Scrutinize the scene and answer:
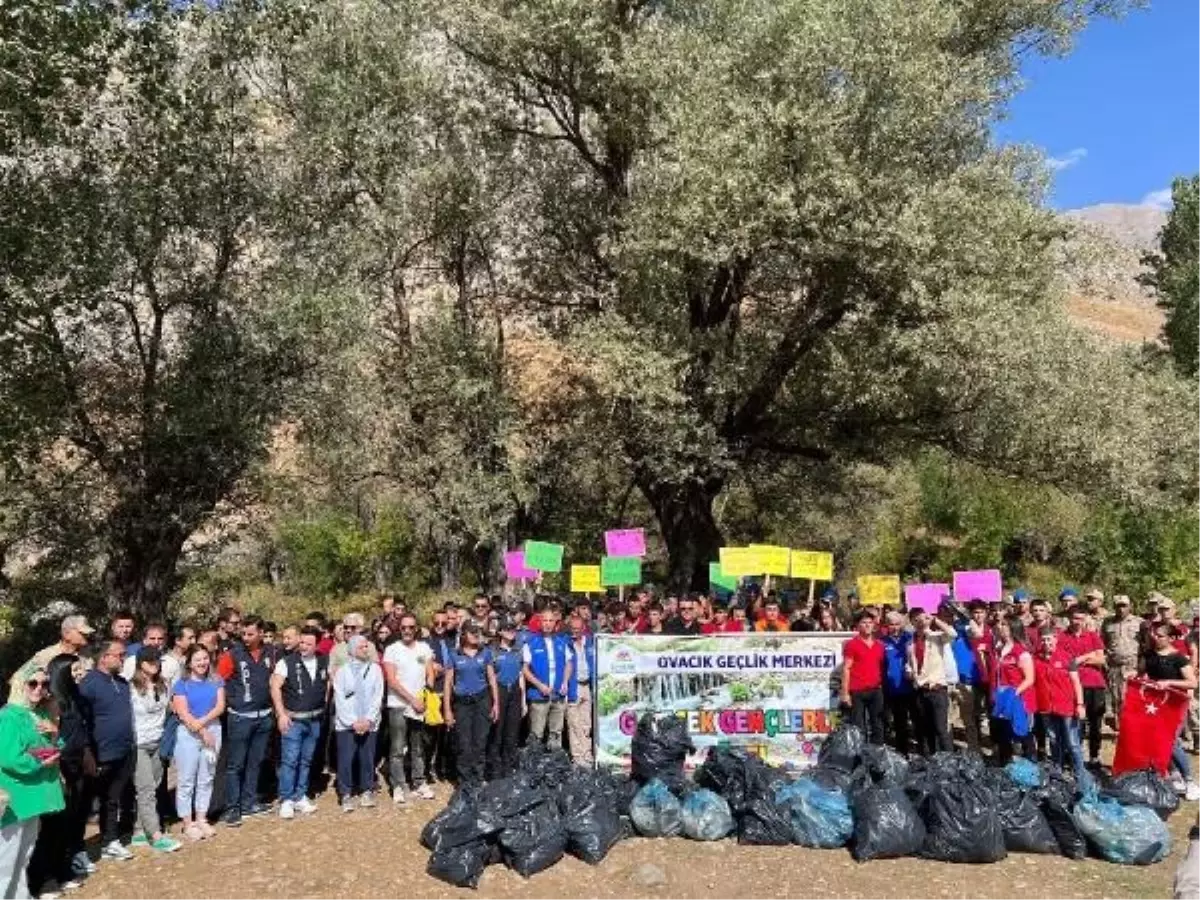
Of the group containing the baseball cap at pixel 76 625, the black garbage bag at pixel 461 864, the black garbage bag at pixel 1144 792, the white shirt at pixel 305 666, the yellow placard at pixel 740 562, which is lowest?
the black garbage bag at pixel 461 864

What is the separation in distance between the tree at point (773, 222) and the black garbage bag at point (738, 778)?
6.70 metres

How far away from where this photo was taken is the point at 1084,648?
10516 millimetres

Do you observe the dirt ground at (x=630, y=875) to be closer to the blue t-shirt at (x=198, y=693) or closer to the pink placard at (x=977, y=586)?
the blue t-shirt at (x=198, y=693)

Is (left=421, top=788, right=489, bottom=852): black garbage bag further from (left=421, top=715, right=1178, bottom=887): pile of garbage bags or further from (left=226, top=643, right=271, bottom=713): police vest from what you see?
(left=226, top=643, right=271, bottom=713): police vest

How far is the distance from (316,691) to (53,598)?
11.9 meters

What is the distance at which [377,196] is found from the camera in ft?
58.3

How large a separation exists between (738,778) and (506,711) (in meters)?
2.54

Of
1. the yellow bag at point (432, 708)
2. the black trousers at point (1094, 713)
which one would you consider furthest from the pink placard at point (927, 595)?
the yellow bag at point (432, 708)

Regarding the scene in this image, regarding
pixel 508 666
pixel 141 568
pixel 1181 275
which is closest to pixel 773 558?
pixel 508 666

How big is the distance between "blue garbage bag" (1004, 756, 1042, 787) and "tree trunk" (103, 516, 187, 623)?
37.2 ft

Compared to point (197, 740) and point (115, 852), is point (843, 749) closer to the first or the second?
point (197, 740)

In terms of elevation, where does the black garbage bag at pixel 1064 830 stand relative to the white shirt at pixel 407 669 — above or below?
below

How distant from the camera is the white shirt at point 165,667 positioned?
27.9 ft

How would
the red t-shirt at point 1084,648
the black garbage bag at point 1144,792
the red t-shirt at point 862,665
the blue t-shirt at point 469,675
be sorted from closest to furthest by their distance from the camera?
the black garbage bag at point 1144,792 < the blue t-shirt at point 469,675 < the red t-shirt at point 862,665 < the red t-shirt at point 1084,648
